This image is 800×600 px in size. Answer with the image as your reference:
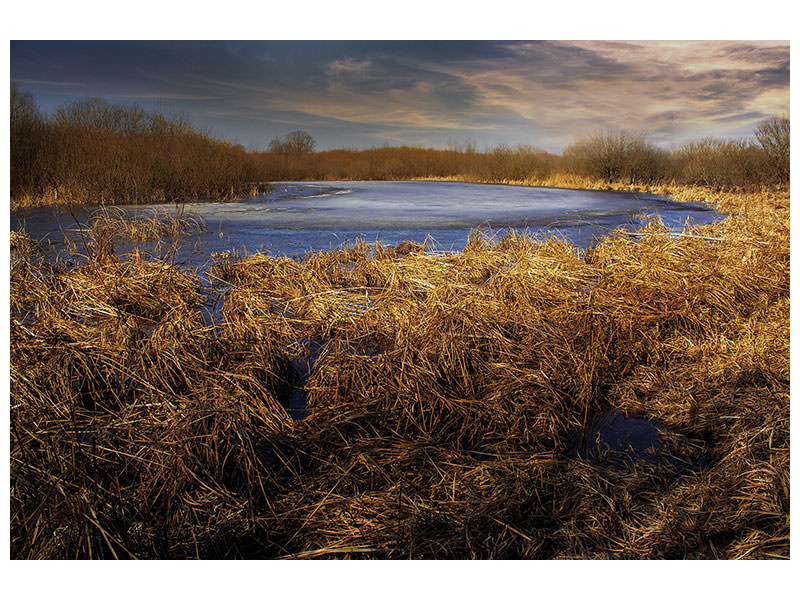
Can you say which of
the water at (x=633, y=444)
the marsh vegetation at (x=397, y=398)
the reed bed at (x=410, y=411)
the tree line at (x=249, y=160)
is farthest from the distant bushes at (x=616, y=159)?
the water at (x=633, y=444)

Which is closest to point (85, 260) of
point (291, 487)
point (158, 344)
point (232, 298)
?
point (232, 298)

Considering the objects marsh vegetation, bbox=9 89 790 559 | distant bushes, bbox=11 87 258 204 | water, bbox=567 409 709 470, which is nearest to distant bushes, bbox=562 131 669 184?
marsh vegetation, bbox=9 89 790 559

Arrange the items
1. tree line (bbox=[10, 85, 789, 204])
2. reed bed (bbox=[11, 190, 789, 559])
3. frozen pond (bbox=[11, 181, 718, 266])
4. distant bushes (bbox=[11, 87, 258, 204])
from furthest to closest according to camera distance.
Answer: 1. frozen pond (bbox=[11, 181, 718, 266])
2. tree line (bbox=[10, 85, 789, 204])
3. distant bushes (bbox=[11, 87, 258, 204])
4. reed bed (bbox=[11, 190, 789, 559])

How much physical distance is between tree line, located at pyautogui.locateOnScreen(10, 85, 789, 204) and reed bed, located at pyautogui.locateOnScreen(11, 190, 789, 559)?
1.18m

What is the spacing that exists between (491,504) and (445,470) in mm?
336

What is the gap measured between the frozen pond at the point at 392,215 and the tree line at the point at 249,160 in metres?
0.34

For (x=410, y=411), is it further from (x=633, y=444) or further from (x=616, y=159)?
(x=616, y=159)

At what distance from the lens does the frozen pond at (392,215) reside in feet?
19.9

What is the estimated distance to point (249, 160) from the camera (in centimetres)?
739

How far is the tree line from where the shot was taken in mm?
4828

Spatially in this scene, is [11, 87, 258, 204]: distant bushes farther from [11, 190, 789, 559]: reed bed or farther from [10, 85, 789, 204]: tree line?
[11, 190, 789, 559]: reed bed

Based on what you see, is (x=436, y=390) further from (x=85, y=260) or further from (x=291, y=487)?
(x=85, y=260)

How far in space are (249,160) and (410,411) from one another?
563 cm

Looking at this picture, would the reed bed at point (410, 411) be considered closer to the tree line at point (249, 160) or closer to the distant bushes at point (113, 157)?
the distant bushes at point (113, 157)
